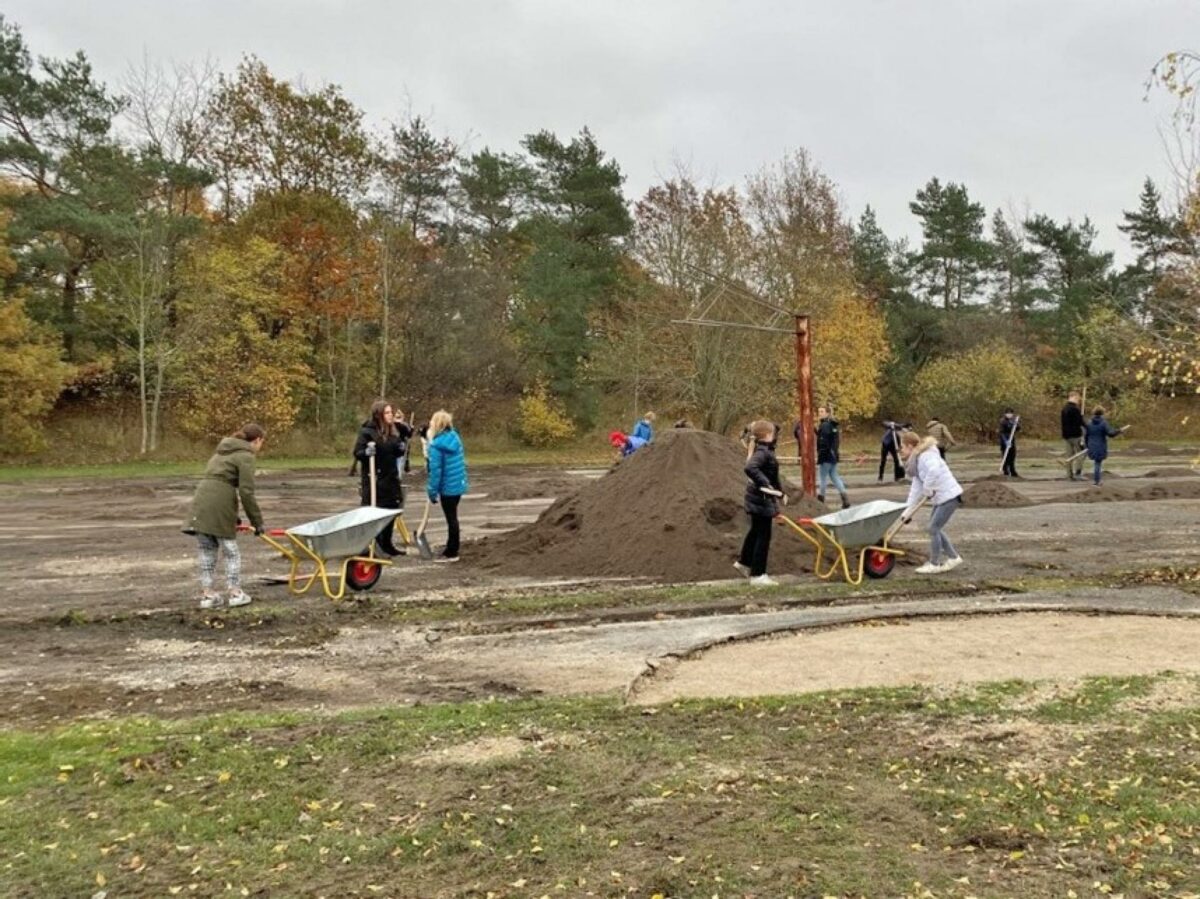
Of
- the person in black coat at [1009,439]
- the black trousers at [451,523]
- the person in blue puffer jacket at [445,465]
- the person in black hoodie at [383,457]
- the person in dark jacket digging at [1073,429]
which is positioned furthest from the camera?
the person in black coat at [1009,439]

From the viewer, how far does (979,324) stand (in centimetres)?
5088

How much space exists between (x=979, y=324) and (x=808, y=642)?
4808 cm

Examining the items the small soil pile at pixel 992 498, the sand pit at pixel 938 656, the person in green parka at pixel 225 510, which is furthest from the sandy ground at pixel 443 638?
the small soil pile at pixel 992 498

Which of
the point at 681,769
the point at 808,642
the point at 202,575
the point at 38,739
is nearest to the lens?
the point at 681,769

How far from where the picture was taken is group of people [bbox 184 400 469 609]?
8.88 meters

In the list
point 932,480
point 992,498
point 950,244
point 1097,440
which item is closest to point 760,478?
point 932,480

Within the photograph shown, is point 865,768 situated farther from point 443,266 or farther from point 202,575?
point 443,266

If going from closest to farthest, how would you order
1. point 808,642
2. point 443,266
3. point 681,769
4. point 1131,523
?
point 681,769 → point 808,642 → point 1131,523 → point 443,266

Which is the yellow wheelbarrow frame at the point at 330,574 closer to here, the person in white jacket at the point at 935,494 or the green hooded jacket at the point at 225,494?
the green hooded jacket at the point at 225,494

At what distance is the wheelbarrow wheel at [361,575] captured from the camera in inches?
381

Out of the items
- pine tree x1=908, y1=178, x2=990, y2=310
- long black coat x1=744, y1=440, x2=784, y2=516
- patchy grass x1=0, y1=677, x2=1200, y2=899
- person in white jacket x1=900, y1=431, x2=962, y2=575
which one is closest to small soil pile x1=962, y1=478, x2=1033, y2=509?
person in white jacket x1=900, y1=431, x2=962, y2=575

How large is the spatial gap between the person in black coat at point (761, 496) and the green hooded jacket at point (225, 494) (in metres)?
4.84

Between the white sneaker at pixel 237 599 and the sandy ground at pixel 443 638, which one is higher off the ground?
the white sneaker at pixel 237 599

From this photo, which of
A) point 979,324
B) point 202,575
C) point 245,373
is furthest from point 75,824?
point 979,324
